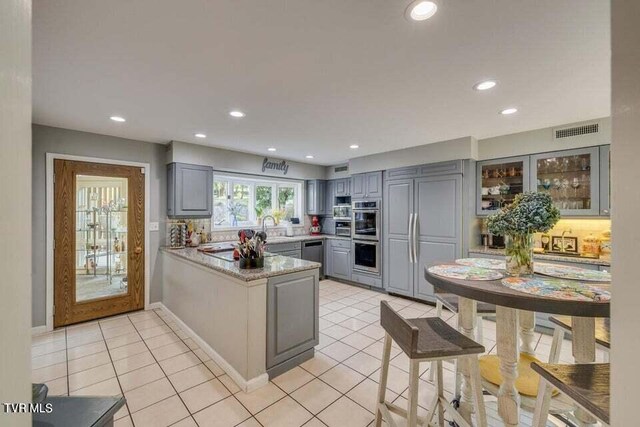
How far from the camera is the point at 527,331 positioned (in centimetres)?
190

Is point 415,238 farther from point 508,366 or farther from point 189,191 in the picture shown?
point 189,191

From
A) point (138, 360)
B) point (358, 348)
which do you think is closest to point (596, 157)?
point (358, 348)

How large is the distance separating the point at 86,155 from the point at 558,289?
4.68 meters

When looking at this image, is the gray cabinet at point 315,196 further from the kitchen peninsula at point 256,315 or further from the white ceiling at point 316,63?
the kitchen peninsula at point 256,315

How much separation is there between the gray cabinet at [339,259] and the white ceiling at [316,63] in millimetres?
2634

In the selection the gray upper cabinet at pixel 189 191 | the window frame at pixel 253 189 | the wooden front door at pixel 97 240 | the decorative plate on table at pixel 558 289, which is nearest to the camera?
the decorative plate on table at pixel 558 289

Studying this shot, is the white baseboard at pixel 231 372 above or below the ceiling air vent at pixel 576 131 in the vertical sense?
below

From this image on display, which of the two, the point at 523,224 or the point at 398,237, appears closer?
the point at 523,224

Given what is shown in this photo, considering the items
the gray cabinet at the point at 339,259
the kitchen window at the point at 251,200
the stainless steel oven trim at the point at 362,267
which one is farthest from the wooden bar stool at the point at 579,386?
the kitchen window at the point at 251,200

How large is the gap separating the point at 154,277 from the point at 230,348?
7.32 feet

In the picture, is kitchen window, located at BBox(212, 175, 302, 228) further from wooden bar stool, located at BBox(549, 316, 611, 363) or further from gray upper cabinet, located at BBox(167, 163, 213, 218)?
wooden bar stool, located at BBox(549, 316, 611, 363)

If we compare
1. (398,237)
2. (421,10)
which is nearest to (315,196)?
(398,237)

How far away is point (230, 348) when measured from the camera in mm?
2357

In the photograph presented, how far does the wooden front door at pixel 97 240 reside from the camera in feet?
10.8
